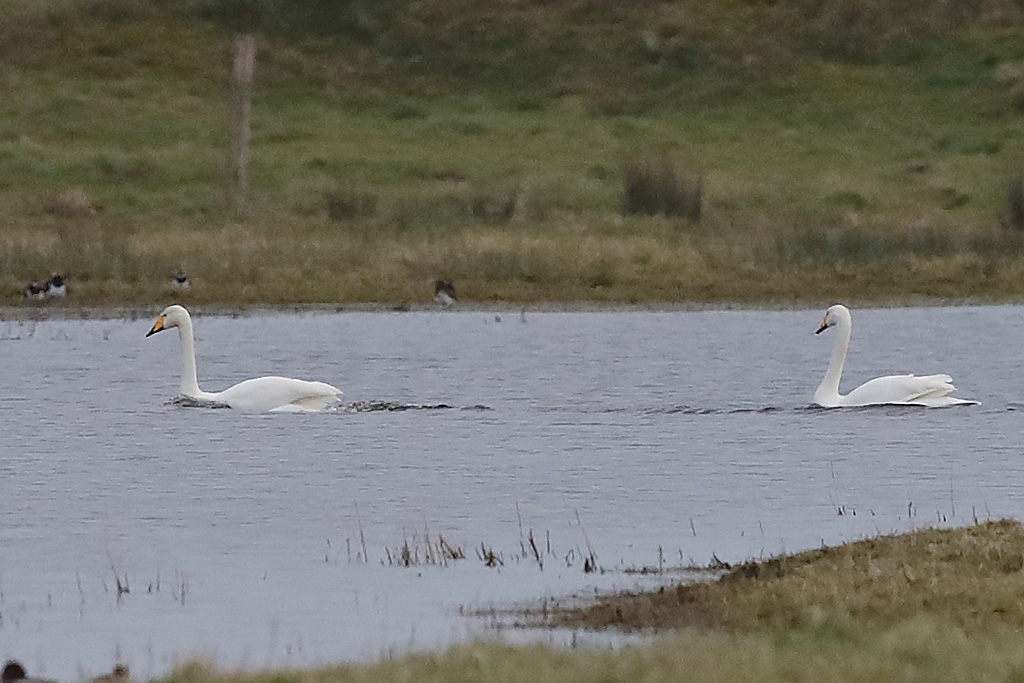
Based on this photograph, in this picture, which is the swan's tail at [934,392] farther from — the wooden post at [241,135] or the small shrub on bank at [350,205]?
the wooden post at [241,135]

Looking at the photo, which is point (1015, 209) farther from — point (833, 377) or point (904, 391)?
point (904, 391)

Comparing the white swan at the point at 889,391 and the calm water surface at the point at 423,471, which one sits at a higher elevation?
the white swan at the point at 889,391

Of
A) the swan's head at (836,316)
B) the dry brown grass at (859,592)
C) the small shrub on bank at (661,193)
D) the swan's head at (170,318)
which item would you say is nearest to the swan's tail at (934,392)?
the swan's head at (836,316)

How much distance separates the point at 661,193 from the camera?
34750 mm

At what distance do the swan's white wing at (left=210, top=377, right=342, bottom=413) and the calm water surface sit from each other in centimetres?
17

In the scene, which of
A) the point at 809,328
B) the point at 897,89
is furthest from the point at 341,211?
the point at 897,89

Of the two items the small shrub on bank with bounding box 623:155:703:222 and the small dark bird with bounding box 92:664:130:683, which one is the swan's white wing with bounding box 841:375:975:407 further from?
the small shrub on bank with bounding box 623:155:703:222

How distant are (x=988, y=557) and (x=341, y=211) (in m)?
25.3

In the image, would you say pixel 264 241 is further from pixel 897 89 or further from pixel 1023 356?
pixel 897 89

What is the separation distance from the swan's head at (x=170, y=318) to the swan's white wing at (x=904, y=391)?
18.8 feet

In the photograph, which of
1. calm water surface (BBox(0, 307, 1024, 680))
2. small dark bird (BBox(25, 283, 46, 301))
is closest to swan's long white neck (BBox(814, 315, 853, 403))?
calm water surface (BBox(0, 307, 1024, 680))

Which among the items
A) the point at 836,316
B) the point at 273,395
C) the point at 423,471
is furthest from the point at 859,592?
the point at 836,316

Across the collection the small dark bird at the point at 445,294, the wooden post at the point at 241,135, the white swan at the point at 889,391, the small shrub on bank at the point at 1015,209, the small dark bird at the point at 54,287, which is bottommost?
the white swan at the point at 889,391

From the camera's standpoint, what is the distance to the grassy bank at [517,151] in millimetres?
30141
